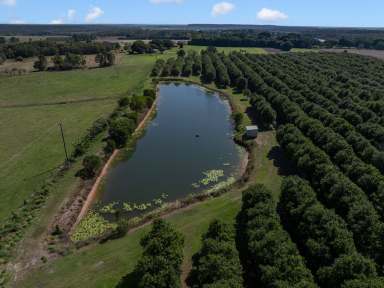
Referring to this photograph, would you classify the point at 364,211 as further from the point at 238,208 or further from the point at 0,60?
the point at 0,60

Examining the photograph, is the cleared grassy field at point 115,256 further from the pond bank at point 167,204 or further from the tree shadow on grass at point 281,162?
the tree shadow on grass at point 281,162

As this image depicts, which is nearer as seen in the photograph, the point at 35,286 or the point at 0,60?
the point at 35,286

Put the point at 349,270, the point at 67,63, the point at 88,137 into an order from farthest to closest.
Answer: the point at 67,63
the point at 88,137
the point at 349,270

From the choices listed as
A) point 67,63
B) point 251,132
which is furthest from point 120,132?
point 67,63

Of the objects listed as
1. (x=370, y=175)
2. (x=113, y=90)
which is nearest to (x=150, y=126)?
(x=113, y=90)

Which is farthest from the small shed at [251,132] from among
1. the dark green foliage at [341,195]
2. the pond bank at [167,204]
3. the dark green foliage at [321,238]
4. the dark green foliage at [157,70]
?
the dark green foliage at [157,70]

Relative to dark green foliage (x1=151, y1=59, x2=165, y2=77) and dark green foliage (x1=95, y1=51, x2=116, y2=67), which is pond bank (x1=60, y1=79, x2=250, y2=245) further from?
dark green foliage (x1=95, y1=51, x2=116, y2=67)

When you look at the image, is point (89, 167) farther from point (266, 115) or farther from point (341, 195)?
point (266, 115)
